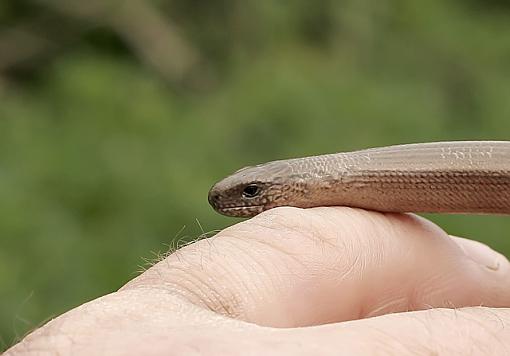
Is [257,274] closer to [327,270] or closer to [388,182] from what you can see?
[327,270]

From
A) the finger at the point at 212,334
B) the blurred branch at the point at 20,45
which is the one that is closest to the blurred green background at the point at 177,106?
the blurred branch at the point at 20,45

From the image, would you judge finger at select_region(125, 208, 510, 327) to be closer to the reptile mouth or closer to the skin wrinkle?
the skin wrinkle

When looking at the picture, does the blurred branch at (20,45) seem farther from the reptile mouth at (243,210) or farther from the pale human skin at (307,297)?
the pale human skin at (307,297)

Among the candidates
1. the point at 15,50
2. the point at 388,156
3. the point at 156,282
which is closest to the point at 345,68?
the point at 15,50

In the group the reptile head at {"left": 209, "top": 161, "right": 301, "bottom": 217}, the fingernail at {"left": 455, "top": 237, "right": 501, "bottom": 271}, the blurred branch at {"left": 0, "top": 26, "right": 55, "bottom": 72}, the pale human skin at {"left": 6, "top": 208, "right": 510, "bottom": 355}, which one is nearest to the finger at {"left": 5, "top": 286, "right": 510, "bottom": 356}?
the pale human skin at {"left": 6, "top": 208, "right": 510, "bottom": 355}

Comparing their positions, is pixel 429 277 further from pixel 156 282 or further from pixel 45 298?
pixel 45 298

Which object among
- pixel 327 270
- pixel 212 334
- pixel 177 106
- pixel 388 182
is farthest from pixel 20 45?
pixel 212 334
